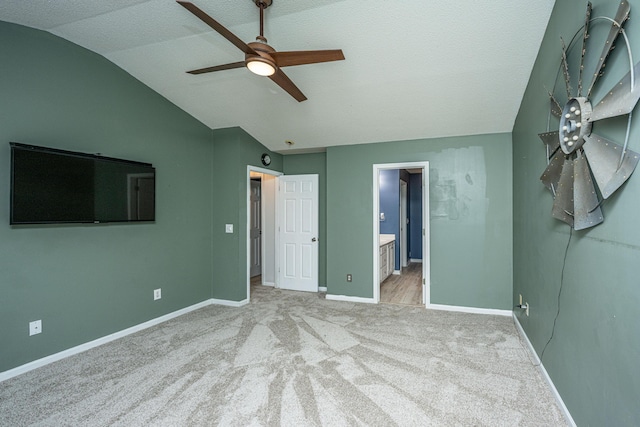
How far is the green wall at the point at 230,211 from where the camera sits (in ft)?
14.0

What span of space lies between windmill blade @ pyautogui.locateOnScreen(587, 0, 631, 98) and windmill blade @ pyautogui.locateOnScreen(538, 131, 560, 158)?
0.52 metres

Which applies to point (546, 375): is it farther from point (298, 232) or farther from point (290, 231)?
point (290, 231)

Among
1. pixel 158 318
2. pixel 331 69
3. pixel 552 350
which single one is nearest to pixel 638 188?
pixel 552 350

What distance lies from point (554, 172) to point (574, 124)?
47 cm

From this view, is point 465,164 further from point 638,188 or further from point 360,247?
point 638,188

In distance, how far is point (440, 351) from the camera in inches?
110

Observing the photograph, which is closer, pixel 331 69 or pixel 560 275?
pixel 560 275

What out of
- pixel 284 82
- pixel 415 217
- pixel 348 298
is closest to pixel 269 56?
pixel 284 82

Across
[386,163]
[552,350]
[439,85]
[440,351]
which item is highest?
[439,85]

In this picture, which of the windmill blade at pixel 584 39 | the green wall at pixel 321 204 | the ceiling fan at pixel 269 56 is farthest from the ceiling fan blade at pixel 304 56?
the green wall at pixel 321 204

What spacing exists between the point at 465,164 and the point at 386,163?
3.47ft

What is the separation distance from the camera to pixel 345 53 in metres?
2.68

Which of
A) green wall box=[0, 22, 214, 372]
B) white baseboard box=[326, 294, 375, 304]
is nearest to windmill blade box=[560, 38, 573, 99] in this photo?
white baseboard box=[326, 294, 375, 304]

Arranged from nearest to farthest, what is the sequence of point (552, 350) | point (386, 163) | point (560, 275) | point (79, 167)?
point (560, 275) → point (552, 350) → point (79, 167) → point (386, 163)
